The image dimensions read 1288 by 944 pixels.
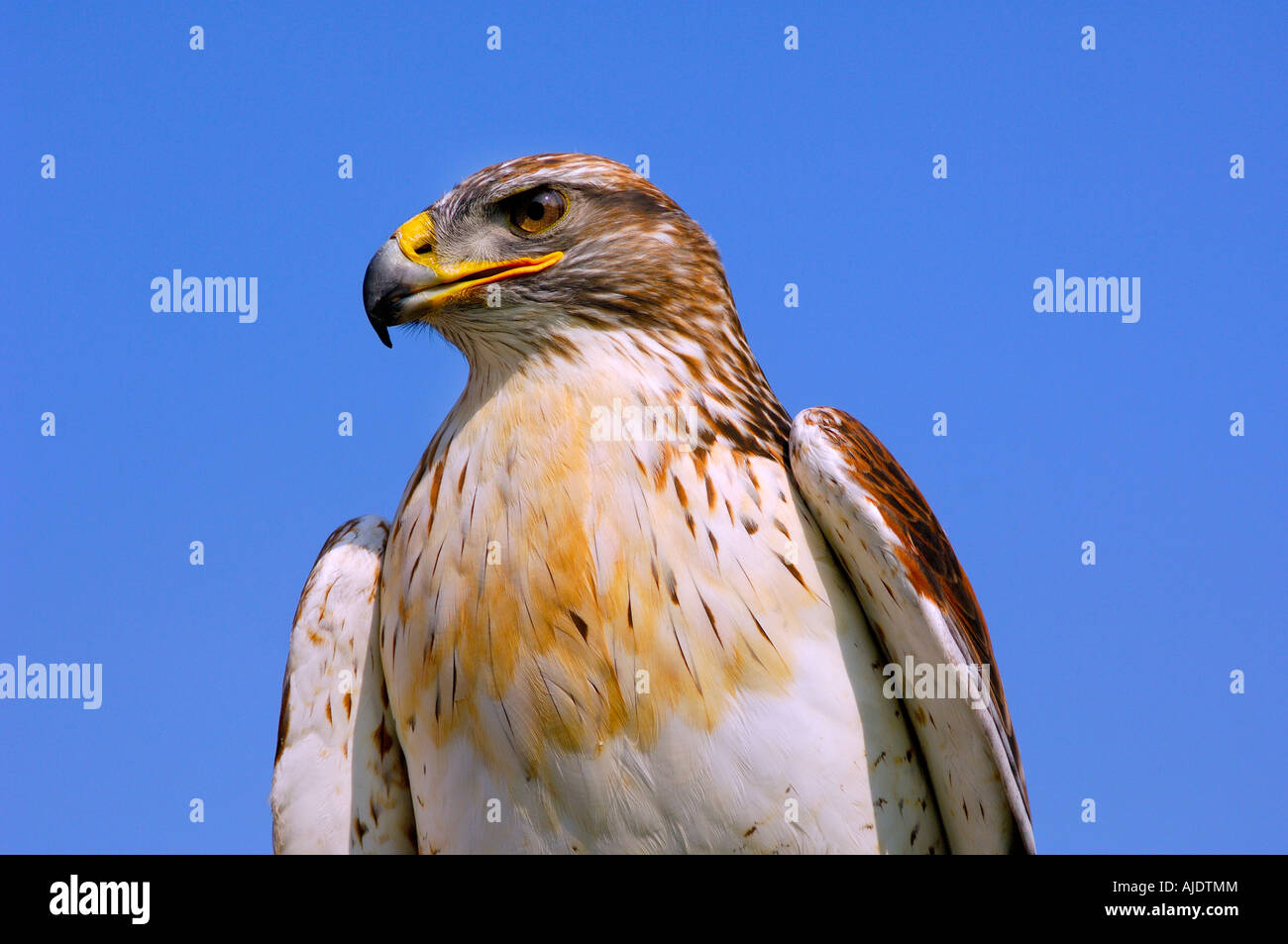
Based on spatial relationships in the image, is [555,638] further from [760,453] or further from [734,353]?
[734,353]

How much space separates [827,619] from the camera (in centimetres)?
454

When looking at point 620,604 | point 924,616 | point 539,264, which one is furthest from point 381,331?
point 924,616

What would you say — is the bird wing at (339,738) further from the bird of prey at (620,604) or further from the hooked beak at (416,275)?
the hooked beak at (416,275)

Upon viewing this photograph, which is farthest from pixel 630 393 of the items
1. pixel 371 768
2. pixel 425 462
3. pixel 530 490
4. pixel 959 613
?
pixel 371 768

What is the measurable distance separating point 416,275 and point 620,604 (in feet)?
4.91

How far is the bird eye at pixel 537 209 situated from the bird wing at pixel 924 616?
121 centimetres

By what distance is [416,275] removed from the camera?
4844 mm

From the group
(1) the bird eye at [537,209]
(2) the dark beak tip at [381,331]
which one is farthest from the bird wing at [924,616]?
(2) the dark beak tip at [381,331]

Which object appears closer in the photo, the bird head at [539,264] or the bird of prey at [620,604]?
the bird of prey at [620,604]

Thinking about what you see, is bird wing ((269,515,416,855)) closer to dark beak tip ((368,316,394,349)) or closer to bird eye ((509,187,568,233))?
dark beak tip ((368,316,394,349))

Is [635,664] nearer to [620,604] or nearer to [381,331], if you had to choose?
[620,604]

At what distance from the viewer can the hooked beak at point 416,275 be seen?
4.84 m
